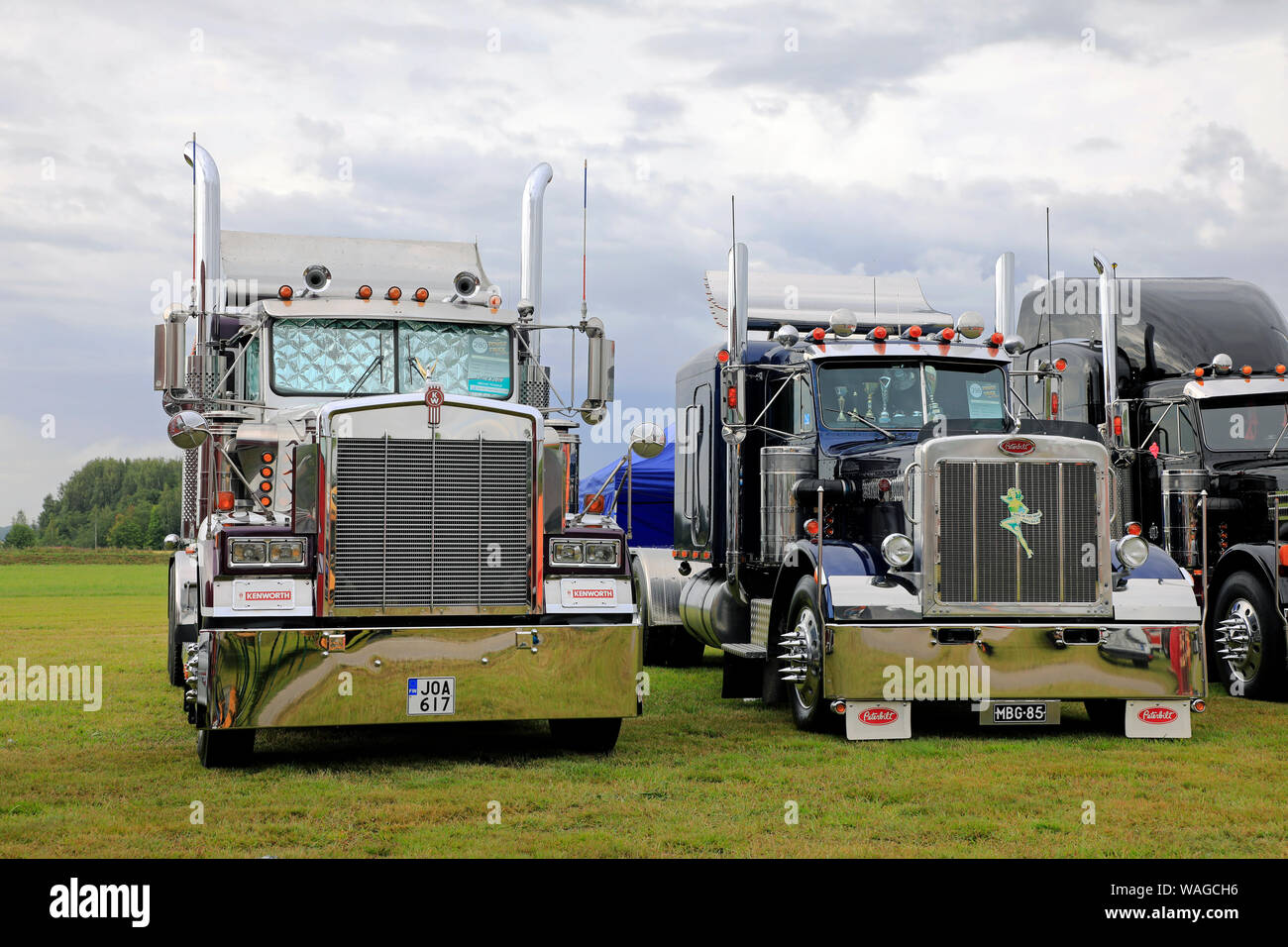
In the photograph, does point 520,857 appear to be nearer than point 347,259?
Yes

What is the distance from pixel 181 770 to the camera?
30.0 feet

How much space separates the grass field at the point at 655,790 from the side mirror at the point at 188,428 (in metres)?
2.09

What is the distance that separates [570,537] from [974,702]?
3221 millimetres

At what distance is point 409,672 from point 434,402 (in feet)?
5.45

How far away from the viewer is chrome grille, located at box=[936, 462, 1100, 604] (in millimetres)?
10352

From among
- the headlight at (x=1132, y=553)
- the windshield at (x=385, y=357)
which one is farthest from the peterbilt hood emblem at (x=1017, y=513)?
the windshield at (x=385, y=357)

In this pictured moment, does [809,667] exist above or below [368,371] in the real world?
below

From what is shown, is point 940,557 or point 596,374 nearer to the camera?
point 940,557

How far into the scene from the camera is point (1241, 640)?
13195 mm

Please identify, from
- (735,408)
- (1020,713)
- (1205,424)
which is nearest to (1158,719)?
(1020,713)

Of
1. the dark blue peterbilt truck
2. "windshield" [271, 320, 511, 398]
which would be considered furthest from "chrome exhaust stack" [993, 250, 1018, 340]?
"windshield" [271, 320, 511, 398]

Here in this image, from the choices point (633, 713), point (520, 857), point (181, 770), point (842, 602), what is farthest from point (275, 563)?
point (842, 602)

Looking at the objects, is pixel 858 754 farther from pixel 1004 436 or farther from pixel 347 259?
pixel 347 259

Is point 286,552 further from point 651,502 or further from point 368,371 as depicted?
point 651,502
